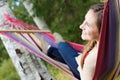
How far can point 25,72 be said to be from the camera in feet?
→ 12.2

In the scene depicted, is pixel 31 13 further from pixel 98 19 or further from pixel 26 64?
pixel 98 19

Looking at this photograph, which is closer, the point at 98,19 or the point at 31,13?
the point at 98,19

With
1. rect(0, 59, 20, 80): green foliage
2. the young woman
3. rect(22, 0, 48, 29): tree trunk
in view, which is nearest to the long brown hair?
the young woman

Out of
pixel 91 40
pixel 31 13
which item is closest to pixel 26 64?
pixel 91 40

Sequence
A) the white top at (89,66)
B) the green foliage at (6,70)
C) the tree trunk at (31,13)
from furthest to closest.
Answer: the green foliage at (6,70) → the tree trunk at (31,13) → the white top at (89,66)

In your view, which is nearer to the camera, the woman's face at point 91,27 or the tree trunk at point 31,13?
the woman's face at point 91,27

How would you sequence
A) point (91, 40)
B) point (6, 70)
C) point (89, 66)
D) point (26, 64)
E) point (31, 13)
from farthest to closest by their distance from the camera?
point (6, 70) < point (31, 13) < point (26, 64) < point (91, 40) < point (89, 66)

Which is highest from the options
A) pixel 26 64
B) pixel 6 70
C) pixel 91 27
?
pixel 91 27

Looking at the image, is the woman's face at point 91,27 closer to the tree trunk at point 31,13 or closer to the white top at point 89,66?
the white top at point 89,66

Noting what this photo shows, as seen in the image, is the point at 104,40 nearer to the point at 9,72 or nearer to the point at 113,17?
the point at 113,17

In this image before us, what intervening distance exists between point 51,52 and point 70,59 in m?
0.60

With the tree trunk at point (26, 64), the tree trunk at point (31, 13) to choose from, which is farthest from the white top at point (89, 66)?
the tree trunk at point (31, 13)

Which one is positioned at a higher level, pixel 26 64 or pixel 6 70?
pixel 26 64

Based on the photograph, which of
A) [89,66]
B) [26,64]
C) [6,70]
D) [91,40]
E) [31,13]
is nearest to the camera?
[89,66]
